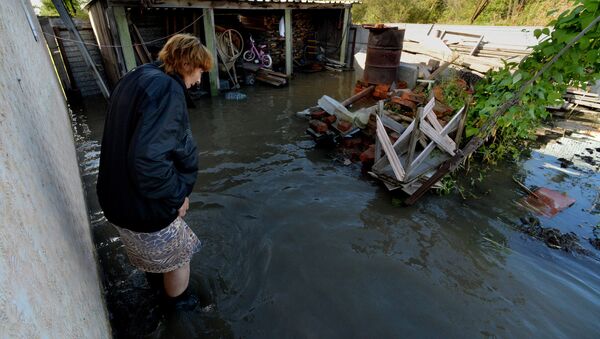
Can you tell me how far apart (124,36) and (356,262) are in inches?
335

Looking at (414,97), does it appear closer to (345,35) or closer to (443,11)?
(345,35)

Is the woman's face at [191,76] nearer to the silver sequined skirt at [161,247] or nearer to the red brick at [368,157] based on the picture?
the silver sequined skirt at [161,247]

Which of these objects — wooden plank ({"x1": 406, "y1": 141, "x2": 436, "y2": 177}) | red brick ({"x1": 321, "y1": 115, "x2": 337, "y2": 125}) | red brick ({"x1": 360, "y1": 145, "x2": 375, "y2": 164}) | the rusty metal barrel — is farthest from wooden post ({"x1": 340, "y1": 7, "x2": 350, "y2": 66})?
wooden plank ({"x1": 406, "y1": 141, "x2": 436, "y2": 177})

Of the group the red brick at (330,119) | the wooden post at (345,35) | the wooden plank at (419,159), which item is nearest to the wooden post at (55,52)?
the red brick at (330,119)

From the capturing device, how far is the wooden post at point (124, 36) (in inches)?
318

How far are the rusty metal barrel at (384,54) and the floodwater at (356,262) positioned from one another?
308 cm

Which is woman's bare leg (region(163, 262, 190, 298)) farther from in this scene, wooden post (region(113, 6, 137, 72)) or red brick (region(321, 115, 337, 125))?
wooden post (region(113, 6, 137, 72))

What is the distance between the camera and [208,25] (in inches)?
369

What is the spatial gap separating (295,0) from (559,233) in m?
10.4

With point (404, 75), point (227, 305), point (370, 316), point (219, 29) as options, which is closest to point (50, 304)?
point (227, 305)

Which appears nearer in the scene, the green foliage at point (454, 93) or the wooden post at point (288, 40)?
the green foliage at point (454, 93)

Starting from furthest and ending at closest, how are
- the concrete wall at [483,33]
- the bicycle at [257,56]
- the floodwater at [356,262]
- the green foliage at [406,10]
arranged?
the green foliage at [406,10] → the bicycle at [257,56] → the concrete wall at [483,33] → the floodwater at [356,262]

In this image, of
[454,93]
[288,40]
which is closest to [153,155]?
[454,93]

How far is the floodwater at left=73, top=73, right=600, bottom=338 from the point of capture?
2.87 meters
